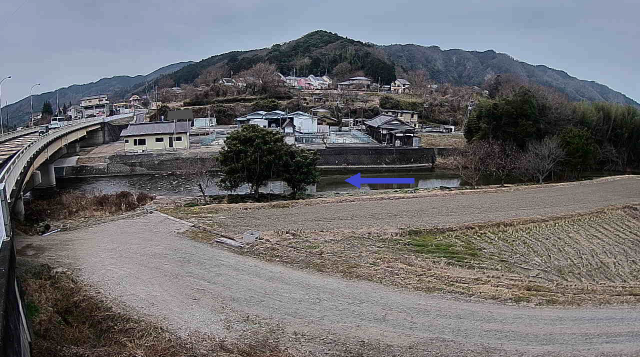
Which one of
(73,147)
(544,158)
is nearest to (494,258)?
(544,158)

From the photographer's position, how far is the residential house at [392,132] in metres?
32.1

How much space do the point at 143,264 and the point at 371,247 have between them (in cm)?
490

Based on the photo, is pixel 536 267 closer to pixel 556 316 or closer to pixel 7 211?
pixel 556 316

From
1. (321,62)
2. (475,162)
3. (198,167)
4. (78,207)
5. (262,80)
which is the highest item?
(321,62)

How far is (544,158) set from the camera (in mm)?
22094

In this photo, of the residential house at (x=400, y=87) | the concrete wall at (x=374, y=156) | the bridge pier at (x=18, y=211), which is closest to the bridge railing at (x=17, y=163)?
the bridge pier at (x=18, y=211)

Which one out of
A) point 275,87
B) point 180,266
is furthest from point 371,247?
point 275,87

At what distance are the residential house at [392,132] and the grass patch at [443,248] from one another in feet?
69.7

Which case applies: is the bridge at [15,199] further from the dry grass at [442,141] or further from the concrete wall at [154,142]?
the dry grass at [442,141]

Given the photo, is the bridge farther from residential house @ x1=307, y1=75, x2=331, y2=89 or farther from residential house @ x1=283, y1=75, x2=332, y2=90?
residential house @ x1=307, y1=75, x2=331, y2=89

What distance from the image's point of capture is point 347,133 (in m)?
37.4

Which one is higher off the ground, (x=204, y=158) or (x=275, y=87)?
(x=275, y=87)

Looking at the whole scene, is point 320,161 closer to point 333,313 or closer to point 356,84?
point 333,313

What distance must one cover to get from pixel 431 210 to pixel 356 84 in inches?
2017
